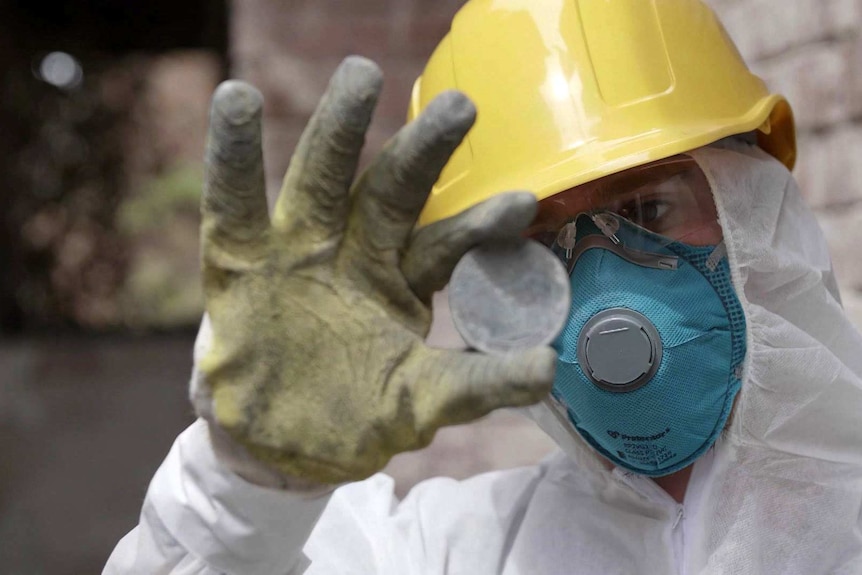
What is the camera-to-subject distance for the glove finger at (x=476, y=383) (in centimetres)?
81

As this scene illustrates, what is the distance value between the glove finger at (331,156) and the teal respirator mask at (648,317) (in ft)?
1.46

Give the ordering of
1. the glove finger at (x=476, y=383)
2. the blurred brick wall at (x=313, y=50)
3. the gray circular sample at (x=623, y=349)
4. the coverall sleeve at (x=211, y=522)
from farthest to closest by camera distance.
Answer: the blurred brick wall at (x=313, y=50), the gray circular sample at (x=623, y=349), the coverall sleeve at (x=211, y=522), the glove finger at (x=476, y=383)

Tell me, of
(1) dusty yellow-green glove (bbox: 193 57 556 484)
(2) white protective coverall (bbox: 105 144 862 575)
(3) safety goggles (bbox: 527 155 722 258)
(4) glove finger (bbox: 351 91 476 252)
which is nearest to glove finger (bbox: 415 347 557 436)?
(1) dusty yellow-green glove (bbox: 193 57 556 484)

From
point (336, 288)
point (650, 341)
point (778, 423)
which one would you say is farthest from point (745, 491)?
point (336, 288)

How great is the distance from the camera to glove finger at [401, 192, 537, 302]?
86 cm

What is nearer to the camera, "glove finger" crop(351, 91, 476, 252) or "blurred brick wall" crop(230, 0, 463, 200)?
"glove finger" crop(351, 91, 476, 252)

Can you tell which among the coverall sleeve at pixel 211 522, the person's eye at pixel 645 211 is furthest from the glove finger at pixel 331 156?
the person's eye at pixel 645 211

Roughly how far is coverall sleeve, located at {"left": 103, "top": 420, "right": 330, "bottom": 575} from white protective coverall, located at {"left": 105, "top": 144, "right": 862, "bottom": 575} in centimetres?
5

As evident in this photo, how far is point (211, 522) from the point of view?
97cm

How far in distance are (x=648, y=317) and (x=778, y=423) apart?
0.72ft

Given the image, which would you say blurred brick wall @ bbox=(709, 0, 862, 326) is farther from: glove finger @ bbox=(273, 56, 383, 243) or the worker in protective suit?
glove finger @ bbox=(273, 56, 383, 243)

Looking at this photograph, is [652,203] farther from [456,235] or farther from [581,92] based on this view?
[456,235]

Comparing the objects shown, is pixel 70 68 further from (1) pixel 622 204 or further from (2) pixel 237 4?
(1) pixel 622 204

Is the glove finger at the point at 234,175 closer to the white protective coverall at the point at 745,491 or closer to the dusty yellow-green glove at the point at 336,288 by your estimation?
the dusty yellow-green glove at the point at 336,288
